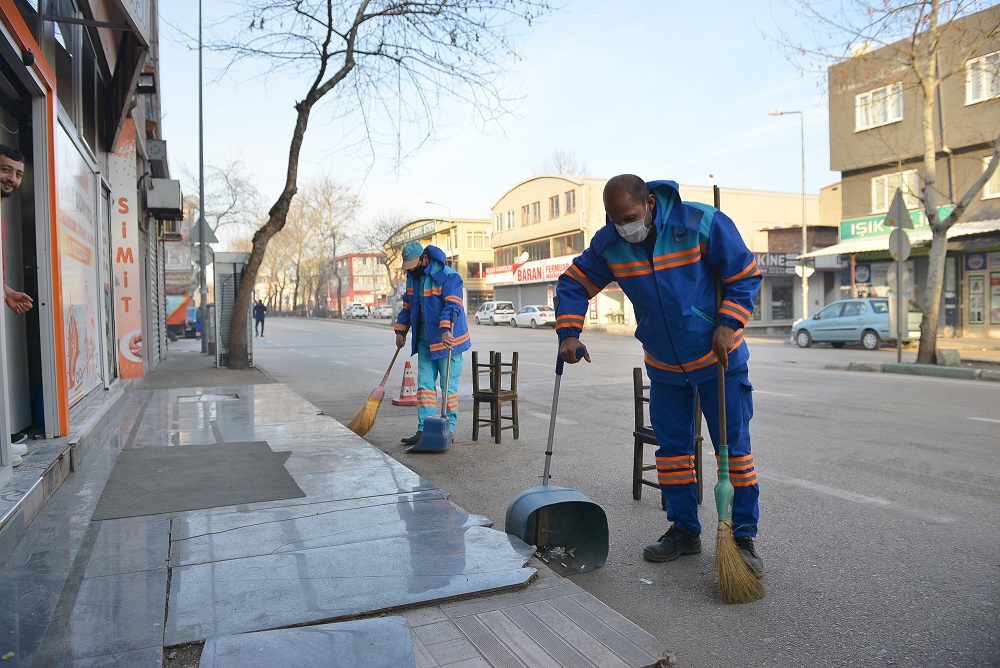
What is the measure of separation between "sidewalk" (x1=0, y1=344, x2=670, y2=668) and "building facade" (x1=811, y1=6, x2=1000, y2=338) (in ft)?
67.8

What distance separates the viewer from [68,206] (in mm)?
7016

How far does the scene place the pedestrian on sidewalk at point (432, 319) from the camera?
273 inches

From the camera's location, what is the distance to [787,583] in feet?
11.6

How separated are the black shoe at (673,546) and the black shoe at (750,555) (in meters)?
0.33

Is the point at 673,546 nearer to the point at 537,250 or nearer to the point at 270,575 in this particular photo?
the point at 270,575

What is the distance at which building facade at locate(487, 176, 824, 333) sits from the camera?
41.2m

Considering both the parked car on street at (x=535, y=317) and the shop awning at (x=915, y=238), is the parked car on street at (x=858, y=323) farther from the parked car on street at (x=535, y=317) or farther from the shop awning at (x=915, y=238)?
the parked car on street at (x=535, y=317)

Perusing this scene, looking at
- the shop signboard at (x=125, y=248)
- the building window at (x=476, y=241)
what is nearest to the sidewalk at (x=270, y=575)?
the shop signboard at (x=125, y=248)

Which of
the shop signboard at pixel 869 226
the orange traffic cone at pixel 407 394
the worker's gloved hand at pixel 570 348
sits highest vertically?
the shop signboard at pixel 869 226

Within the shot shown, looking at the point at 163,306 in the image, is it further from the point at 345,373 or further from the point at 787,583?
the point at 787,583

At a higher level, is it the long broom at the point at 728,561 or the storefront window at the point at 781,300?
the storefront window at the point at 781,300

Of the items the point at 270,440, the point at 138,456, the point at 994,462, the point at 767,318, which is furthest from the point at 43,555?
the point at 767,318

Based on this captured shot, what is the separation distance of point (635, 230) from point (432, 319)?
3675 mm

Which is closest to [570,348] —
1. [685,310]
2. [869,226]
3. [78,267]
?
[685,310]
